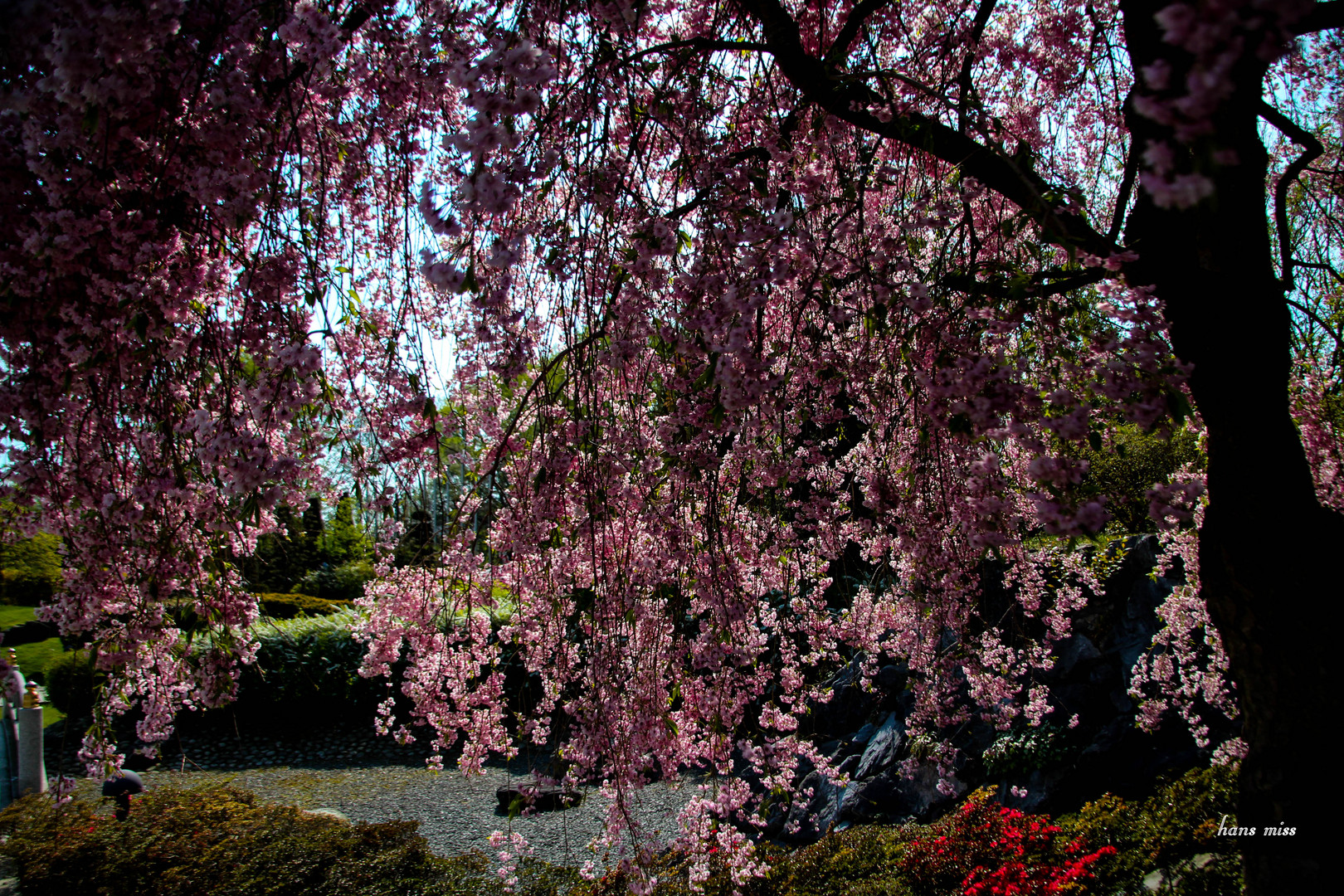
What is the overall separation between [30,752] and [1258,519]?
1027 cm

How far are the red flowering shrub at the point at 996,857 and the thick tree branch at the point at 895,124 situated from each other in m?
3.87

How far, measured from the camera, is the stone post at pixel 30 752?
7289mm

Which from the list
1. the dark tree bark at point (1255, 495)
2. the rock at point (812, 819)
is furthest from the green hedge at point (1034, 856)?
the dark tree bark at point (1255, 495)

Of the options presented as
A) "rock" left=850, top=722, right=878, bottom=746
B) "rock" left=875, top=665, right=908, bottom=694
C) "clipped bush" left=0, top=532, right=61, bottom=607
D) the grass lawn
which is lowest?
"rock" left=850, top=722, right=878, bottom=746

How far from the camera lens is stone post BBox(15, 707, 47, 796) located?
23.9ft

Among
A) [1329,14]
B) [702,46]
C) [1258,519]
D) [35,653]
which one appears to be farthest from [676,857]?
[35,653]

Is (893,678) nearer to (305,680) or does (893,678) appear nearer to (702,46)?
(702,46)

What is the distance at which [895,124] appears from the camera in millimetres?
2596

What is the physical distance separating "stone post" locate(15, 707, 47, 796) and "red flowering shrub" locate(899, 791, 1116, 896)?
335 inches

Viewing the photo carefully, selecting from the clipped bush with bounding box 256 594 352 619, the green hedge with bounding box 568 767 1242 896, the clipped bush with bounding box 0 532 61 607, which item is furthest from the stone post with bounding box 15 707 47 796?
the green hedge with bounding box 568 767 1242 896

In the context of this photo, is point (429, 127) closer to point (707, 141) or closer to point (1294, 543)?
point (707, 141)

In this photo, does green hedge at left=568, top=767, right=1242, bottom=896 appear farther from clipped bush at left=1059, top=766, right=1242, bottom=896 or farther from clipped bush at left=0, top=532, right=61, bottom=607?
clipped bush at left=0, top=532, right=61, bottom=607

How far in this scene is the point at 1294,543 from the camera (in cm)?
207

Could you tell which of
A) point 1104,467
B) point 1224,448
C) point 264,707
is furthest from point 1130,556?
point 264,707
